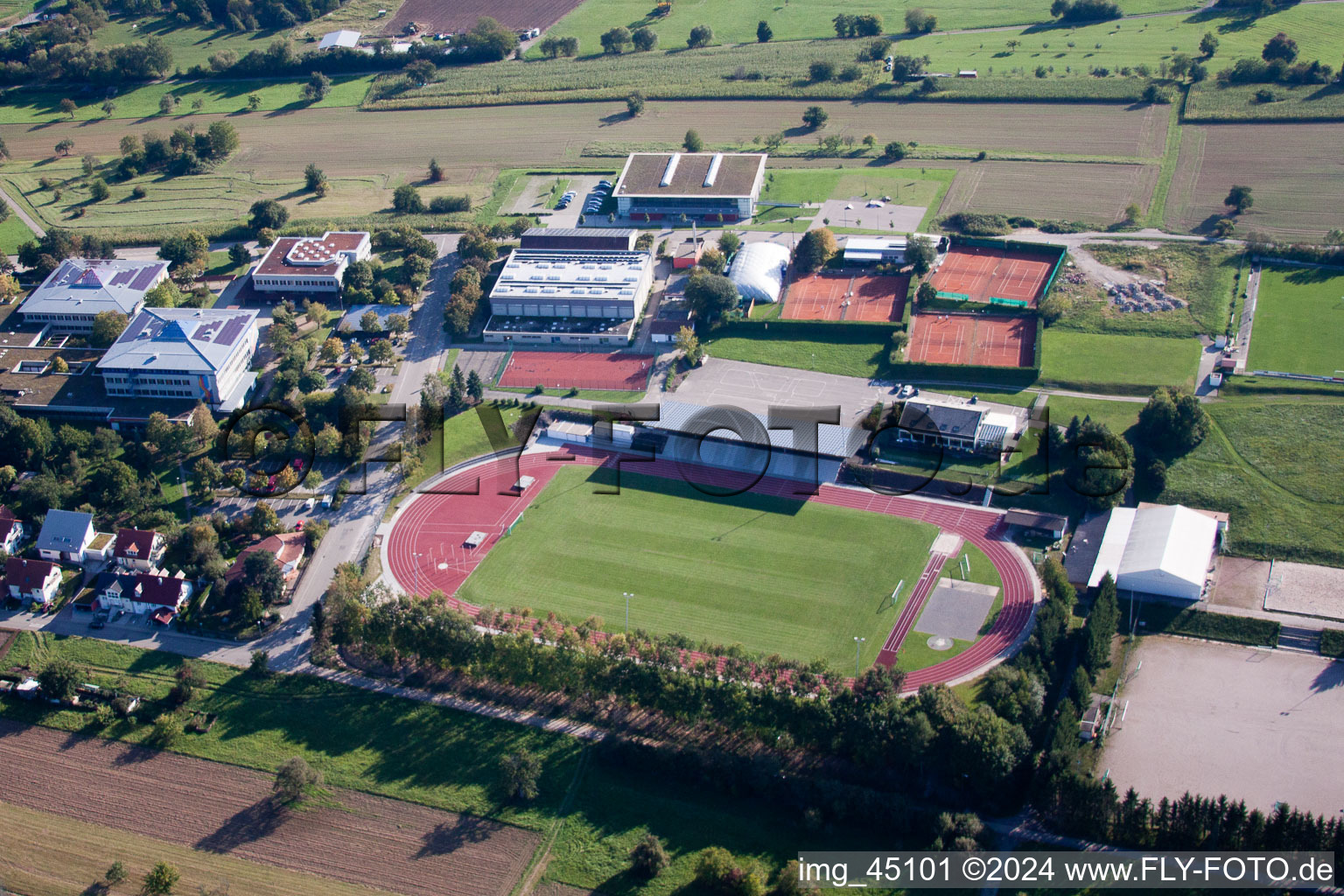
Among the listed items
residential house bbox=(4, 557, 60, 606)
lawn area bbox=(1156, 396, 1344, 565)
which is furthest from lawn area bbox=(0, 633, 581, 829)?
lawn area bbox=(1156, 396, 1344, 565)

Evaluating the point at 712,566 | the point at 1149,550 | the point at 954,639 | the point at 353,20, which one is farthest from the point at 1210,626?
the point at 353,20

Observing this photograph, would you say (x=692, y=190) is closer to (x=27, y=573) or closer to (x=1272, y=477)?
(x=1272, y=477)

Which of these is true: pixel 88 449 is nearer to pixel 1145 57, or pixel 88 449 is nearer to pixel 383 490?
pixel 383 490

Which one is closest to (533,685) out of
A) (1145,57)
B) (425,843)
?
(425,843)

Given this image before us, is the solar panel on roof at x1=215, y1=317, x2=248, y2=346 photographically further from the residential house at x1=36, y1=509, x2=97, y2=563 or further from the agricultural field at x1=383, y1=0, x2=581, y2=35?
the agricultural field at x1=383, y1=0, x2=581, y2=35

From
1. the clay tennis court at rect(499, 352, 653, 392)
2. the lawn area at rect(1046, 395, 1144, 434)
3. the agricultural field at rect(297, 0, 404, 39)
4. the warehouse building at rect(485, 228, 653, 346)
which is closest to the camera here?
the lawn area at rect(1046, 395, 1144, 434)

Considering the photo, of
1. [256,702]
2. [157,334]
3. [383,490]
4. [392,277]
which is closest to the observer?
[256,702]
